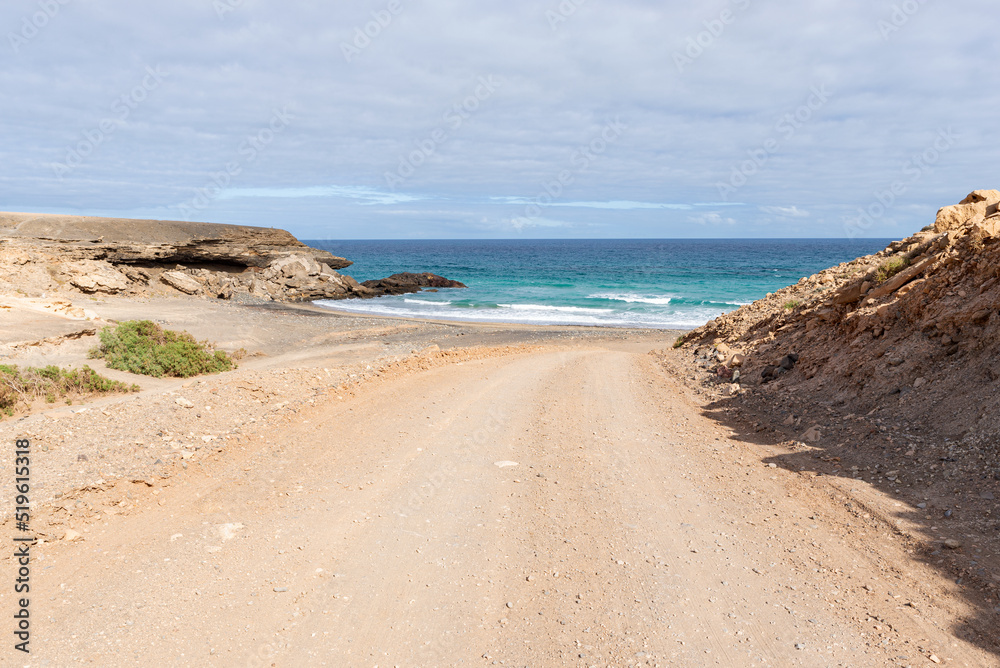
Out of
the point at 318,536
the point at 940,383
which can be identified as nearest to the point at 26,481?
the point at 318,536

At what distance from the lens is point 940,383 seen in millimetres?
7852

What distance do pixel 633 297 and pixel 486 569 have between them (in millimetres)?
47576

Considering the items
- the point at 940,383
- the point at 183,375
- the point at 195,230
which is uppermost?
the point at 195,230

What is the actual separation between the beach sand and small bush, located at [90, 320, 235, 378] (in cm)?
475

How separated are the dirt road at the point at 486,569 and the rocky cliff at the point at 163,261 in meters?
28.8

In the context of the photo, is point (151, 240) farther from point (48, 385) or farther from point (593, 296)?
point (48, 385)

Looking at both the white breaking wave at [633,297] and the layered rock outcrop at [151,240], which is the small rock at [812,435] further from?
the layered rock outcrop at [151,240]

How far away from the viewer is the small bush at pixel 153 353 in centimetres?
1280

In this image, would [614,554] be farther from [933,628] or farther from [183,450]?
[183,450]

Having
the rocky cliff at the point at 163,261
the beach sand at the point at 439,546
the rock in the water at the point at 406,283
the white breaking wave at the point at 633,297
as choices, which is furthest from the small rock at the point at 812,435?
the rock in the water at the point at 406,283

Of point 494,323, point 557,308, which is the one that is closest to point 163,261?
point 494,323

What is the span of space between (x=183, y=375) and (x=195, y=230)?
3871 centimetres

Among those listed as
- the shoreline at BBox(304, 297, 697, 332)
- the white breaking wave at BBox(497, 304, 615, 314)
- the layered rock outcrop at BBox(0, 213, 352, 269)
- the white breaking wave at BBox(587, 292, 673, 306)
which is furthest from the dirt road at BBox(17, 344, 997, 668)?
the white breaking wave at BBox(587, 292, 673, 306)

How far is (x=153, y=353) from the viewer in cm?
1348
